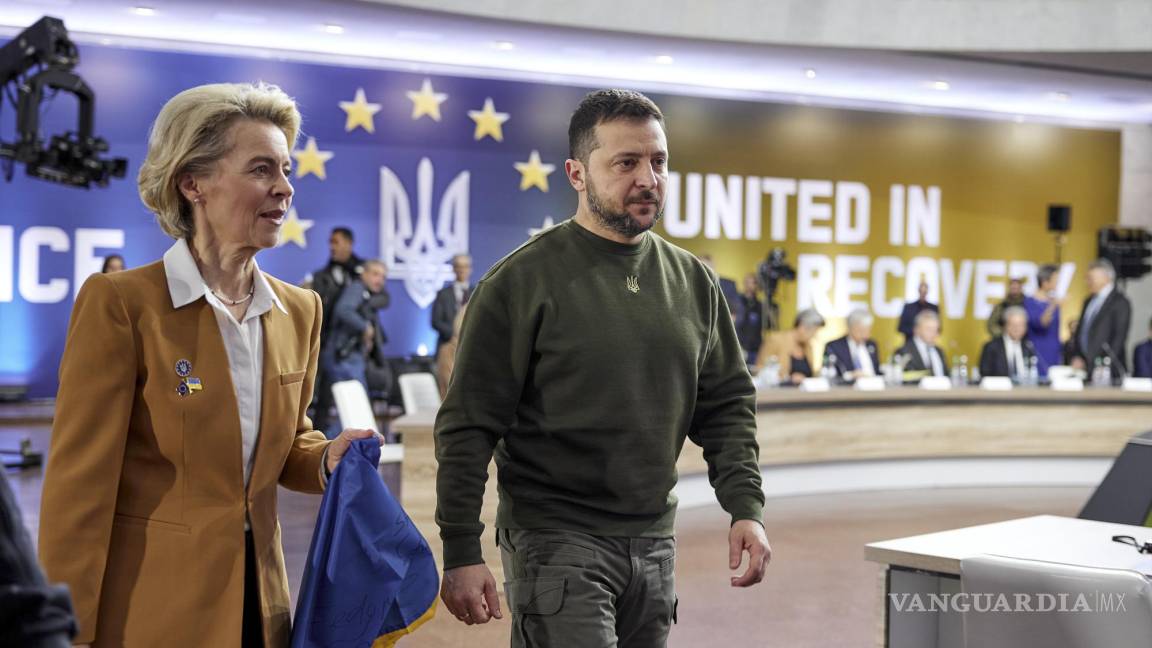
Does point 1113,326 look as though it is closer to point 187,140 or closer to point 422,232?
Answer: point 422,232

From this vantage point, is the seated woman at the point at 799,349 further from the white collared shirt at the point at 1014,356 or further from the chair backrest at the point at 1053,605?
the chair backrest at the point at 1053,605

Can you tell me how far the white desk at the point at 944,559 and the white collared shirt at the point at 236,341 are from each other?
4.67 ft

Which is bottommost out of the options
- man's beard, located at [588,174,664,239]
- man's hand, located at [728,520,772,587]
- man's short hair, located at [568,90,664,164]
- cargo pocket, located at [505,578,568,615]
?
cargo pocket, located at [505,578,568,615]

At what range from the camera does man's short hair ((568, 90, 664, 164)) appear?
2170 mm

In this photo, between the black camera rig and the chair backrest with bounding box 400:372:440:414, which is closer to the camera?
the chair backrest with bounding box 400:372:440:414

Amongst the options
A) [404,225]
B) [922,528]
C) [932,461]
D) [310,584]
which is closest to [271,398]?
[310,584]

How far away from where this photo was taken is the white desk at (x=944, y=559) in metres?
2.58

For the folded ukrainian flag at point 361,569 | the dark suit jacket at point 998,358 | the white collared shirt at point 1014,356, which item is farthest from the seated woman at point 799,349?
the folded ukrainian flag at point 361,569

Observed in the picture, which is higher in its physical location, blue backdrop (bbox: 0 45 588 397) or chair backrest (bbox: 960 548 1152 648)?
blue backdrop (bbox: 0 45 588 397)

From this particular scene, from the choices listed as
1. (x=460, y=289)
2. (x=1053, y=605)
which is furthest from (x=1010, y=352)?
(x=1053, y=605)

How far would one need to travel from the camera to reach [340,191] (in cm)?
1146

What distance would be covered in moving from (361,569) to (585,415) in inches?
19.6

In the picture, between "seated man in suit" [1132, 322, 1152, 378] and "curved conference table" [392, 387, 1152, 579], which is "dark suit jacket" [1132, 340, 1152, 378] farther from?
"curved conference table" [392, 387, 1152, 579]

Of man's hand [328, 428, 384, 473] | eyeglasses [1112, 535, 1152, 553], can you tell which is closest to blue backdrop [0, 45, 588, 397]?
eyeglasses [1112, 535, 1152, 553]
